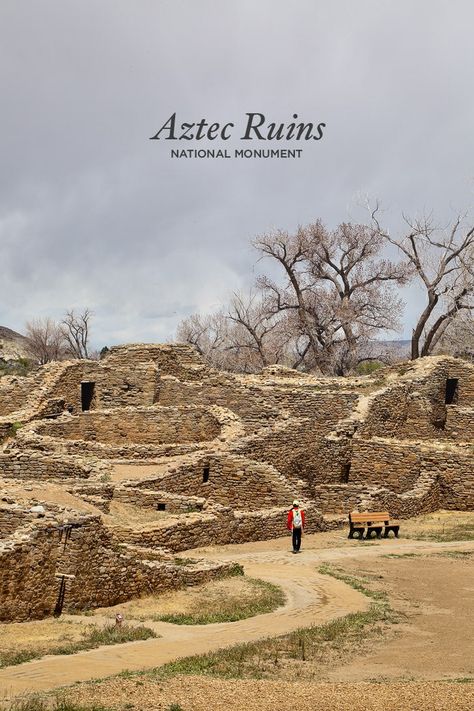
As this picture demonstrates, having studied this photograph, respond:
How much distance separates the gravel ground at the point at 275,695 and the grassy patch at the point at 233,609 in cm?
366

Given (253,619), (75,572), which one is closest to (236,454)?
(75,572)

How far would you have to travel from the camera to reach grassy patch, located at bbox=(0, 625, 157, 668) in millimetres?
10375

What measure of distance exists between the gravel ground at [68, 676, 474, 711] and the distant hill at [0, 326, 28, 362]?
228 feet

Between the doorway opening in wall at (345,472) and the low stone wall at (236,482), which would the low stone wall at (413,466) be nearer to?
the doorway opening in wall at (345,472)

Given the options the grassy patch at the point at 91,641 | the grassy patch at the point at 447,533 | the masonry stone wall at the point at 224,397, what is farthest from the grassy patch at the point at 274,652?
the masonry stone wall at the point at 224,397

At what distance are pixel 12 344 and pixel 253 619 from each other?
78.6m

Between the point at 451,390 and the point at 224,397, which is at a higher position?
the point at 451,390

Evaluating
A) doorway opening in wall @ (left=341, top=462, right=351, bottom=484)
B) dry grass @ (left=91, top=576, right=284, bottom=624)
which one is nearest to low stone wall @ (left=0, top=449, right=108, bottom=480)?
dry grass @ (left=91, top=576, right=284, bottom=624)

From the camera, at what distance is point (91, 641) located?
37.0 ft

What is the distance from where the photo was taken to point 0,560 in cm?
1229

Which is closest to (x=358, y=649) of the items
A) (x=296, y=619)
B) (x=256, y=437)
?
(x=296, y=619)

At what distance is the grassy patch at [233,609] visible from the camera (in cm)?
1297

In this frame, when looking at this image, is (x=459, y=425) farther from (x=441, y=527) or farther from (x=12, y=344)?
(x=12, y=344)

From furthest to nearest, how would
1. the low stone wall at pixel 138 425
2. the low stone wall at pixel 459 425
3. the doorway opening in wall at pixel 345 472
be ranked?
the low stone wall at pixel 459 425
the low stone wall at pixel 138 425
the doorway opening in wall at pixel 345 472
